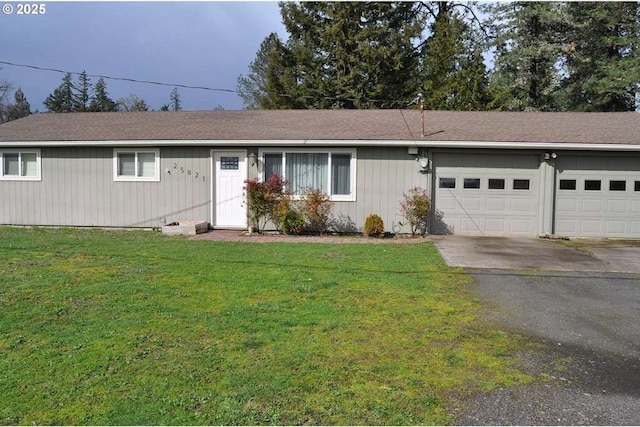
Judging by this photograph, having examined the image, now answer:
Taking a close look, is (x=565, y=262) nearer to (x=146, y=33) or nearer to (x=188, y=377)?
(x=188, y=377)

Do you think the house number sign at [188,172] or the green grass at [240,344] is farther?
the house number sign at [188,172]

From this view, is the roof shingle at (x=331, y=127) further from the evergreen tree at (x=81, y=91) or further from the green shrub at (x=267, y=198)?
the evergreen tree at (x=81, y=91)

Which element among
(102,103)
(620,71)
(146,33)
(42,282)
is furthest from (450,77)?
(102,103)

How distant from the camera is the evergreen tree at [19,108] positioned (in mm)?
46147

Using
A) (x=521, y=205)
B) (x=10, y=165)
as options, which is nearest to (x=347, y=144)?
(x=521, y=205)

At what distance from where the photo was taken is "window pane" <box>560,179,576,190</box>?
37.6 feet

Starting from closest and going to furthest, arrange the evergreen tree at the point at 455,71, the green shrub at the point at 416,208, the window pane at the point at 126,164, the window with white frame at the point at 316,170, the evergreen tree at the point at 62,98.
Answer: the green shrub at the point at 416,208
the window with white frame at the point at 316,170
the window pane at the point at 126,164
the evergreen tree at the point at 455,71
the evergreen tree at the point at 62,98

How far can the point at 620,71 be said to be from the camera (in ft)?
64.2

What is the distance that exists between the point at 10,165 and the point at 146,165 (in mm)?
3921

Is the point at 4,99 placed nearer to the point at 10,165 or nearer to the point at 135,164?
the point at 10,165

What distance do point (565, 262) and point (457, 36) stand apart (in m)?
17.0

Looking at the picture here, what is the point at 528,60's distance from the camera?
21.3 metres

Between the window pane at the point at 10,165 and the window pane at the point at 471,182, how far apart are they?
11.7m

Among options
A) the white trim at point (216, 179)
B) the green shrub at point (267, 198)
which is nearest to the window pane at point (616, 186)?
the green shrub at point (267, 198)
